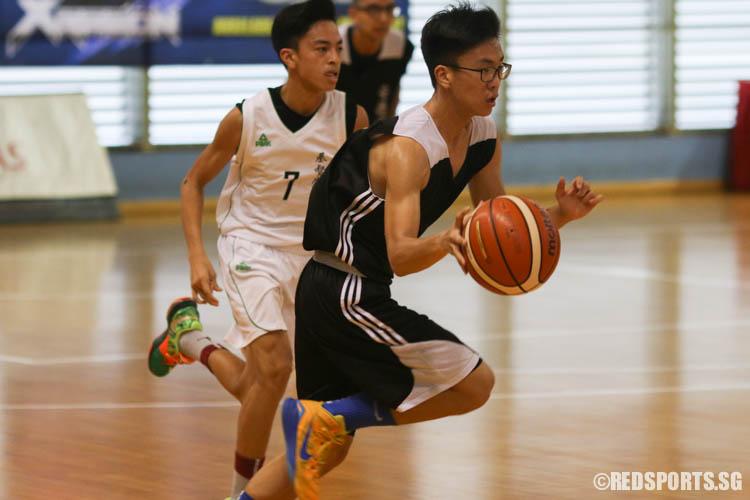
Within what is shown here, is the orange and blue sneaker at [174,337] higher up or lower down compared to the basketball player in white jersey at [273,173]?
lower down

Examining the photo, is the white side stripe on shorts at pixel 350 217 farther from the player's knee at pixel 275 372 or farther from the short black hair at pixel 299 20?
the short black hair at pixel 299 20

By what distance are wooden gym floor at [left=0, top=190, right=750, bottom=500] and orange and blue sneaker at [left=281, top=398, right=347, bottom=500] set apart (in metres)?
0.70

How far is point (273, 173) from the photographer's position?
445 cm

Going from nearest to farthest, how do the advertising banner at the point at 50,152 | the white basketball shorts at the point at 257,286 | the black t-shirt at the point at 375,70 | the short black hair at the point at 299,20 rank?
1. the white basketball shorts at the point at 257,286
2. the short black hair at the point at 299,20
3. the black t-shirt at the point at 375,70
4. the advertising banner at the point at 50,152

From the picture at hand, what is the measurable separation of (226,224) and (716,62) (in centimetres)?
1221

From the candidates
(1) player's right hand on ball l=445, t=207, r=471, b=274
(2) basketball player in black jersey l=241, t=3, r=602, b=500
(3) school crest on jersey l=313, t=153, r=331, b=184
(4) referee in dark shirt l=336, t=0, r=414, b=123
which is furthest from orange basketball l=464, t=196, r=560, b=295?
(4) referee in dark shirt l=336, t=0, r=414, b=123

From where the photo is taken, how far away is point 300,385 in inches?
Answer: 140

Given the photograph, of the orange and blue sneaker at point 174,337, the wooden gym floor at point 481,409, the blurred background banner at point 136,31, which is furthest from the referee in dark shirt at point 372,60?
the blurred background banner at point 136,31

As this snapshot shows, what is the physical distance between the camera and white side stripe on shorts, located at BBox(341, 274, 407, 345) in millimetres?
3367

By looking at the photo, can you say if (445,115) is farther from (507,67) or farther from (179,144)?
(179,144)

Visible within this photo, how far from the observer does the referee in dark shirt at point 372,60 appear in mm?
6828

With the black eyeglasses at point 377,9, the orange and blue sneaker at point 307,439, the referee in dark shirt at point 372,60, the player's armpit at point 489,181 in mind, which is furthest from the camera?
the referee in dark shirt at point 372,60

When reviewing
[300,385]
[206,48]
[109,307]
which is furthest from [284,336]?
[206,48]

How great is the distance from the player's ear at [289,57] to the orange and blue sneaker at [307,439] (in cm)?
151
